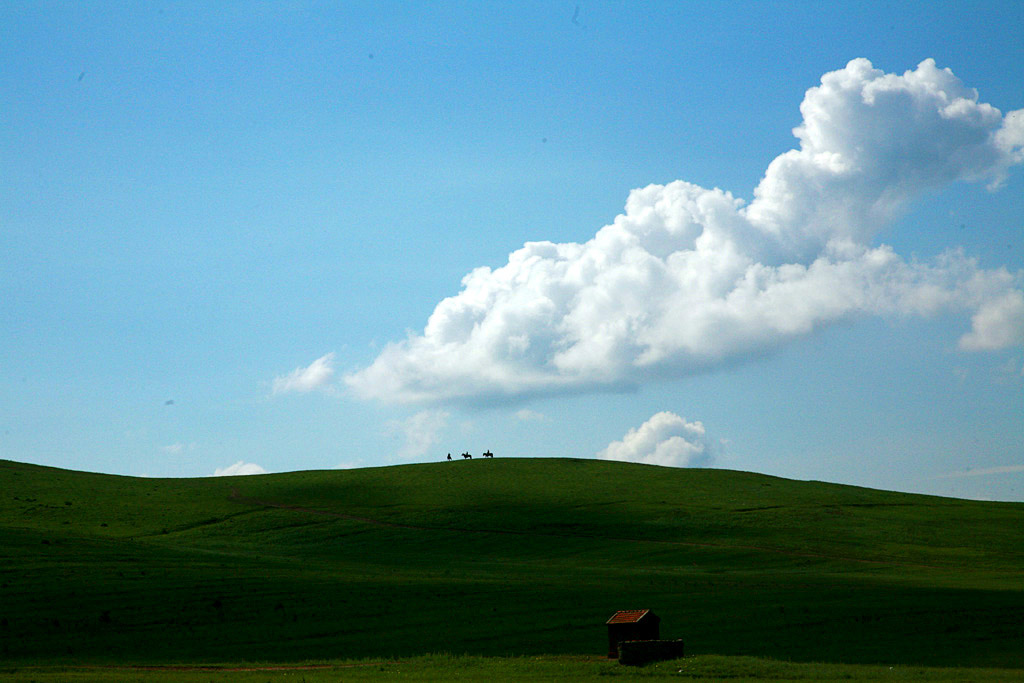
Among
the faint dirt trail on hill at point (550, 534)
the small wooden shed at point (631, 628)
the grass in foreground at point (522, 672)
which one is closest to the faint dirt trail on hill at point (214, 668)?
the grass in foreground at point (522, 672)

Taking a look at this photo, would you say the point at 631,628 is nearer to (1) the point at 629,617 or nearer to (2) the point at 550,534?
(1) the point at 629,617

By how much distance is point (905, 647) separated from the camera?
35.7 metres

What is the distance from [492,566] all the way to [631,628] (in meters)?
26.7

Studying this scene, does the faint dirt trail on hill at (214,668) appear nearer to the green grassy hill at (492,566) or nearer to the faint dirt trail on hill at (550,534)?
the green grassy hill at (492,566)

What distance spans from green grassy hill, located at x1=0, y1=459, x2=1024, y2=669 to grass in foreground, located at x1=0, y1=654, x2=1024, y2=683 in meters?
3.86

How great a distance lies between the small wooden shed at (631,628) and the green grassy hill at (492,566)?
3.65 meters

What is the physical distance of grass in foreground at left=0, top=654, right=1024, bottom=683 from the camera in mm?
27266

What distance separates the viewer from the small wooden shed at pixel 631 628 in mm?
32188

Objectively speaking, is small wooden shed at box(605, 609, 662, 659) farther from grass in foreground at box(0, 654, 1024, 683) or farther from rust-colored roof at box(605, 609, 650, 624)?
grass in foreground at box(0, 654, 1024, 683)

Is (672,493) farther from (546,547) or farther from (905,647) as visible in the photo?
(905,647)

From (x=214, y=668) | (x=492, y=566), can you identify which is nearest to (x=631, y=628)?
(x=214, y=668)

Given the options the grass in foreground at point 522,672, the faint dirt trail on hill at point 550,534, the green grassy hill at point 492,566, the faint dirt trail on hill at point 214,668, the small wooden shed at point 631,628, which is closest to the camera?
the grass in foreground at point 522,672

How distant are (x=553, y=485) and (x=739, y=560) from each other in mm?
A: 29985

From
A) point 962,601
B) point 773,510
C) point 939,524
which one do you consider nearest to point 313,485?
point 773,510
